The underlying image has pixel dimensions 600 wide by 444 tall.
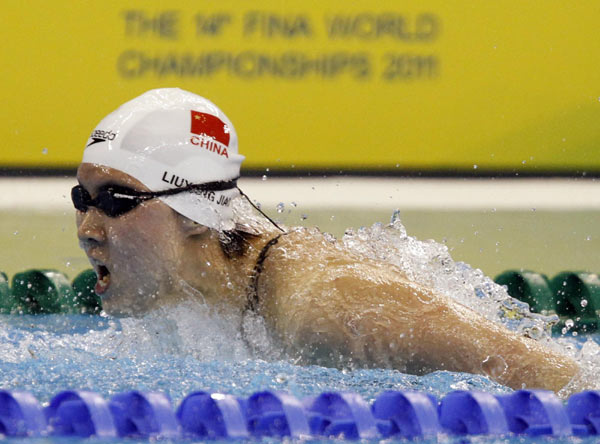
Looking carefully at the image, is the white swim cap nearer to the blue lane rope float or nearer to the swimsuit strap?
the swimsuit strap

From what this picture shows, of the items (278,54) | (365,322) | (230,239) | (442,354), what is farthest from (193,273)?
(278,54)

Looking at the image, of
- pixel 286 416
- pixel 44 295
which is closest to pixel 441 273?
pixel 286 416

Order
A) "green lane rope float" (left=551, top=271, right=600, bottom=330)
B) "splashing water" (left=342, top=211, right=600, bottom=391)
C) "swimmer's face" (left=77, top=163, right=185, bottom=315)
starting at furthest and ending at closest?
"green lane rope float" (left=551, top=271, right=600, bottom=330) < "splashing water" (left=342, top=211, right=600, bottom=391) < "swimmer's face" (left=77, top=163, right=185, bottom=315)

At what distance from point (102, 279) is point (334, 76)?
3.43m

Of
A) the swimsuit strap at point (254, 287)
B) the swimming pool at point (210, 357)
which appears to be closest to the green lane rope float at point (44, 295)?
the swimming pool at point (210, 357)

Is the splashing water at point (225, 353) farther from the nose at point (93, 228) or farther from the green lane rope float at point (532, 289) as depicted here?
the green lane rope float at point (532, 289)

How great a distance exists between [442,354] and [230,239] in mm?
647

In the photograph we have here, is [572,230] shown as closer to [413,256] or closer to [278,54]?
[278,54]

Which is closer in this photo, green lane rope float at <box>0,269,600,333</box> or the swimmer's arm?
the swimmer's arm

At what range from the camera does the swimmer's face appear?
2.21m

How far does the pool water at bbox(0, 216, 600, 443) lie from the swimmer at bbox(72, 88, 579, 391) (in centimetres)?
4

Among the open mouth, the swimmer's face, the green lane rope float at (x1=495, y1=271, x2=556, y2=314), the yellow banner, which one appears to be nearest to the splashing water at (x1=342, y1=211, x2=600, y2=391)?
the swimmer's face

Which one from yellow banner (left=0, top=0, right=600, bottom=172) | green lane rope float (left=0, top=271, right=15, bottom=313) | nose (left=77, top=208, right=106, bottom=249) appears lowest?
green lane rope float (left=0, top=271, right=15, bottom=313)

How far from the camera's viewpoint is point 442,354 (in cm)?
200
